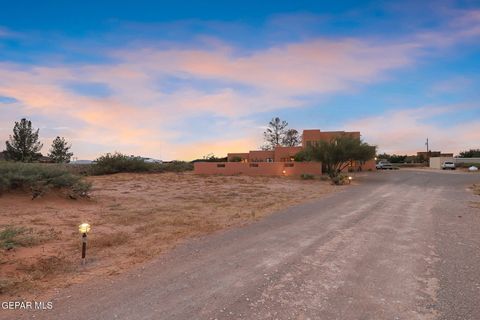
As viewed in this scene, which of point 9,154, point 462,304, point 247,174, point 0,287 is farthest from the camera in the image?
point 9,154

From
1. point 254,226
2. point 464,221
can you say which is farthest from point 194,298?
point 464,221

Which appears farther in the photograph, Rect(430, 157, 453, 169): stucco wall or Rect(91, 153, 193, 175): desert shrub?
Rect(430, 157, 453, 169): stucco wall

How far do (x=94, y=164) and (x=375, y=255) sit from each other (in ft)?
116

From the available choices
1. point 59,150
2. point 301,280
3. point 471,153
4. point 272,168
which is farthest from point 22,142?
point 471,153

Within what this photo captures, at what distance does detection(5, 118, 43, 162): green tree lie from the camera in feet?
129

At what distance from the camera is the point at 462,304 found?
13.9 ft

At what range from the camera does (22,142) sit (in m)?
40.1

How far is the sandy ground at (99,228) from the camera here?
5.47 m

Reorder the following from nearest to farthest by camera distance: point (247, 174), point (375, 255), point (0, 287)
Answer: point (0, 287)
point (375, 255)
point (247, 174)

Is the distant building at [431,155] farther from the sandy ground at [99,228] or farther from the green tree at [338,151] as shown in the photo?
the sandy ground at [99,228]

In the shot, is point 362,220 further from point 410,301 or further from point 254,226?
point 410,301

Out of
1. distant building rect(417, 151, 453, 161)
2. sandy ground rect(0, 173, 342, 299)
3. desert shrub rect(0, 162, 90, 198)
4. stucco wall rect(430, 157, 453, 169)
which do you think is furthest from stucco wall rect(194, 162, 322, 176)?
distant building rect(417, 151, 453, 161)

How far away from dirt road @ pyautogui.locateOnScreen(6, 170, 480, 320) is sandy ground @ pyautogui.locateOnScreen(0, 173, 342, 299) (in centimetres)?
68

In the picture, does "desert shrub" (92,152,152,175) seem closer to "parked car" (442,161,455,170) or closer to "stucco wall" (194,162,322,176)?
"stucco wall" (194,162,322,176)
